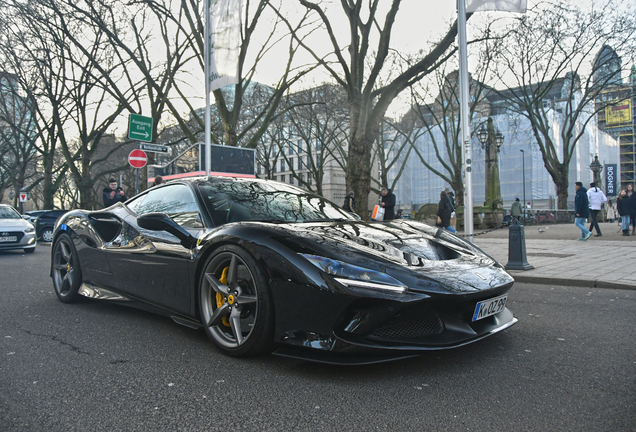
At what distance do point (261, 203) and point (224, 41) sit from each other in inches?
361

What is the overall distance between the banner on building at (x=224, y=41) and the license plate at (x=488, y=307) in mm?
9834

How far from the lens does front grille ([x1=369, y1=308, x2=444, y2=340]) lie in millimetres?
2551

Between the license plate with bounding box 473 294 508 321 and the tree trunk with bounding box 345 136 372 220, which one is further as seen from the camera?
the tree trunk with bounding box 345 136 372 220

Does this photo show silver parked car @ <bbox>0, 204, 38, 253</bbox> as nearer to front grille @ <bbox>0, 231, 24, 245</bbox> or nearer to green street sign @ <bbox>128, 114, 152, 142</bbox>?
front grille @ <bbox>0, 231, 24, 245</bbox>

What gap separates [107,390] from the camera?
8.35ft

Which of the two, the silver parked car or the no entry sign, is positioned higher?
the no entry sign

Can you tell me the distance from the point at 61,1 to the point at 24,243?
7.05m

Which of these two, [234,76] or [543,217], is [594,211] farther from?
[543,217]

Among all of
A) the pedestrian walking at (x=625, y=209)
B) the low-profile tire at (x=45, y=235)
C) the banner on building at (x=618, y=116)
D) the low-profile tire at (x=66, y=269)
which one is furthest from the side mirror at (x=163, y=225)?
the banner on building at (x=618, y=116)

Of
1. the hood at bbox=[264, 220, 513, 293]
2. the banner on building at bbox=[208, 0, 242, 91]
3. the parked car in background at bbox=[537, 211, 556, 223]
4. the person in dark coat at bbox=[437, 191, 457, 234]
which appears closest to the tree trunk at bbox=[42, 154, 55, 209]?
the banner on building at bbox=[208, 0, 242, 91]

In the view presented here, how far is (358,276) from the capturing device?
2.58m

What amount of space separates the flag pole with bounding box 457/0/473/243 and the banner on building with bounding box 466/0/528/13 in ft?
1.00

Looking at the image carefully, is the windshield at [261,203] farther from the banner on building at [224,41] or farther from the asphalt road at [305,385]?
the banner on building at [224,41]

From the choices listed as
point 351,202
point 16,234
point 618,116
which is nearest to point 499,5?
point 351,202
